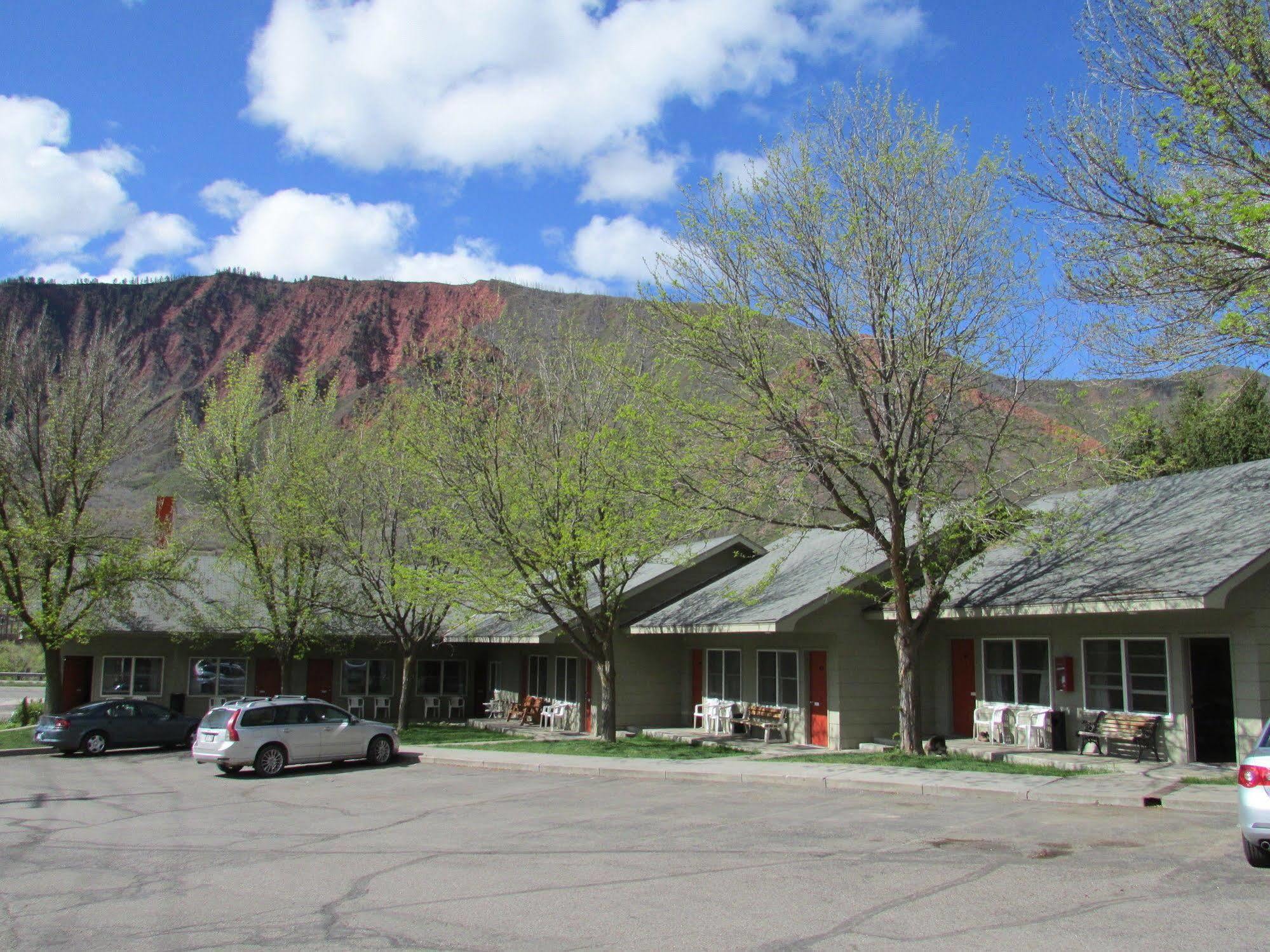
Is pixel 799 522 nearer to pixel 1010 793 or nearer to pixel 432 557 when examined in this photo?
pixel 1010 793

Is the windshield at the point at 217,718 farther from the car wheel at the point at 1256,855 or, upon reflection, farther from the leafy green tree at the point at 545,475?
the car wheel at the point at 1256,855

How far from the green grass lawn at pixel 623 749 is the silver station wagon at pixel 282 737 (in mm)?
2538

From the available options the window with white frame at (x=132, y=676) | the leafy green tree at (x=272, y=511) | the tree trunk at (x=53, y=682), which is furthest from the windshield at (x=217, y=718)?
the window with white frame at (x=132, y=676)

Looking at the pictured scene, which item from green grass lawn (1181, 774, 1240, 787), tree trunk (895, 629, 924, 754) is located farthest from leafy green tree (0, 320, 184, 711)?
green grass lawn (1181, 774, 1240, 787)

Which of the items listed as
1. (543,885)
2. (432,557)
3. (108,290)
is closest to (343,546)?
(432,557)

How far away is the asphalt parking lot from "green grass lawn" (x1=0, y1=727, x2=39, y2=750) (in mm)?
12346

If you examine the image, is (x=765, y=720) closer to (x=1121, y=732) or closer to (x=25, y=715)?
(x=1121, y=732)

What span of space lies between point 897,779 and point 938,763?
2132 mm

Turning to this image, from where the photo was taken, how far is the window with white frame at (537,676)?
101ft

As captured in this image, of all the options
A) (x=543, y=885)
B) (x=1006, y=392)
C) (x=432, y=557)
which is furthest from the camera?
(x=432, y=557)

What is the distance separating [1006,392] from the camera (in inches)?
698

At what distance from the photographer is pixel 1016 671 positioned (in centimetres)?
1908

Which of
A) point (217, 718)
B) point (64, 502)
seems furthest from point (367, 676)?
point (217, 718)

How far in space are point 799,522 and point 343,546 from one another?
526 inches
